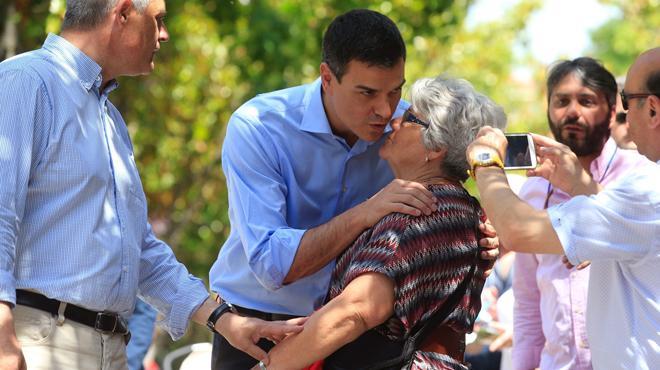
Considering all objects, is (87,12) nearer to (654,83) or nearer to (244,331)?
(244,331)

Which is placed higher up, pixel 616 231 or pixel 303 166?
pixel 616 231

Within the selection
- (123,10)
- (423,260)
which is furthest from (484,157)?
(123,10)

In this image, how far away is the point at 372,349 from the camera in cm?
404

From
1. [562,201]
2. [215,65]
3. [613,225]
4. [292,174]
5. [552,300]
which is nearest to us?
[613,225]

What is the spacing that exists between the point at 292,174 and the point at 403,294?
3.30ft

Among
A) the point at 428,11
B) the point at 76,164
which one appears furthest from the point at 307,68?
the point at 76,164

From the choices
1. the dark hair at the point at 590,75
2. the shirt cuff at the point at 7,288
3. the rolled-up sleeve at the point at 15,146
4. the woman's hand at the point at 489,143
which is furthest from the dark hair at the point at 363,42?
the shirt cuff at the point at 7,288

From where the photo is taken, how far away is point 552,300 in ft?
17.7

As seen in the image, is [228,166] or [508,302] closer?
[228,166]

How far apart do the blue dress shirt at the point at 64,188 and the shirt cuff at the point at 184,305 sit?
0.29 meters

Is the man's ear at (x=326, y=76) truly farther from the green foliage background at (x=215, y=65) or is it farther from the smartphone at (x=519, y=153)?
the green foliage background at (x=215, y=65)

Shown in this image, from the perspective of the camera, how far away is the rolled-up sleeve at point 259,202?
4.40 meters

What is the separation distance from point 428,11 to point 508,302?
6522 millimetres

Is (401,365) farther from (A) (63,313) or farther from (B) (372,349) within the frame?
(A) (63,313)
